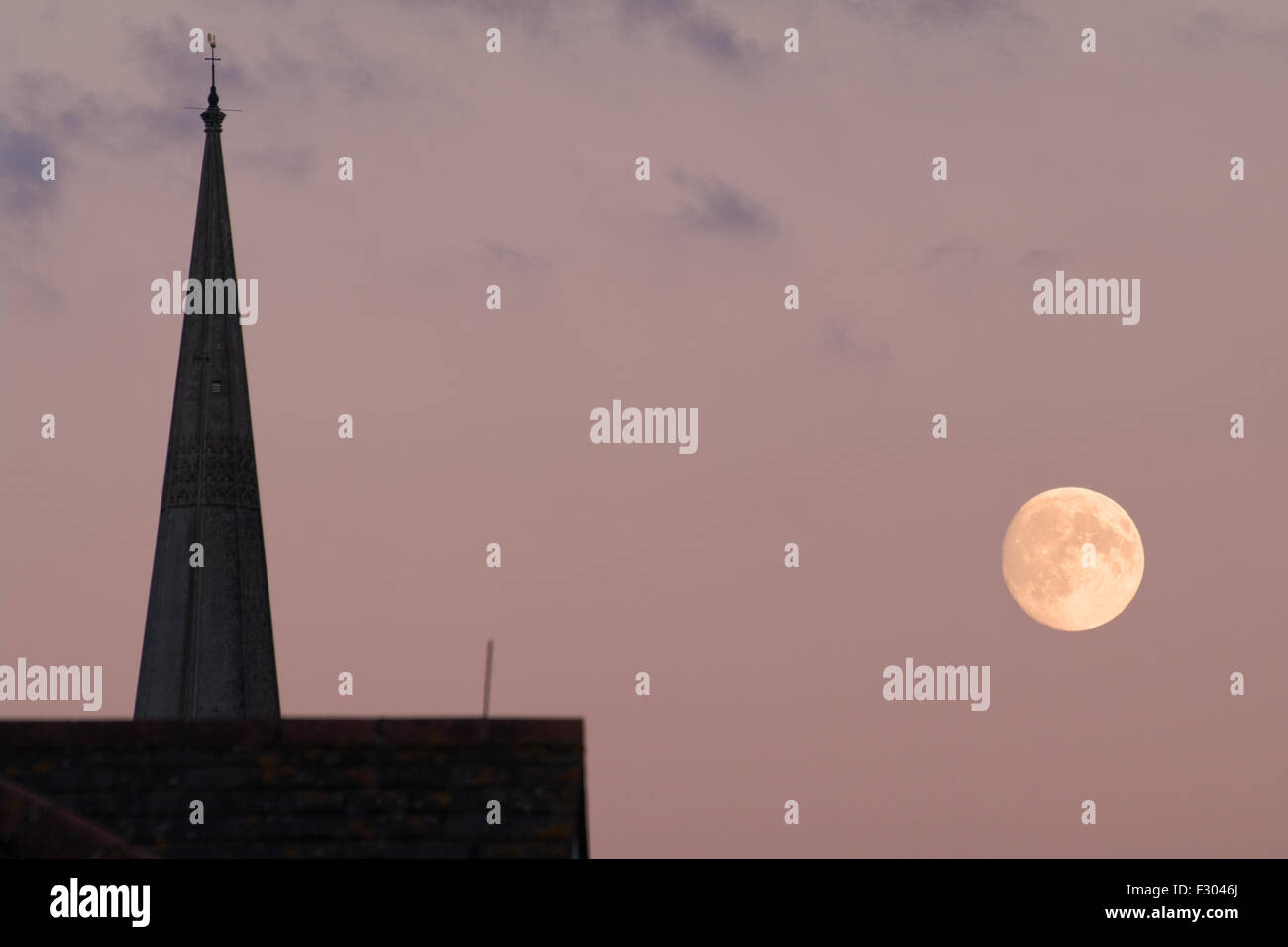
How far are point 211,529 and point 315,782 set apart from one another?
38636mm

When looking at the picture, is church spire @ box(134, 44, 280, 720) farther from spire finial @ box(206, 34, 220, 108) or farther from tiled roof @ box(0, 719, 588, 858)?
tiled roof @ box(0, 719, 588, 858)

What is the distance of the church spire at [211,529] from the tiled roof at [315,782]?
117ft

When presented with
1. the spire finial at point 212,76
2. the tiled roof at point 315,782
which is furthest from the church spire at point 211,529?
the tiled roof at point 315,782

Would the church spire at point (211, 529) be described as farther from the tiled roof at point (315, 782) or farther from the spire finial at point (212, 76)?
the tiled roof at point (315, 782)

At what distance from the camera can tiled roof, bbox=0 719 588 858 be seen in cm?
1670

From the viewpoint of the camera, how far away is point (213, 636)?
177 ft

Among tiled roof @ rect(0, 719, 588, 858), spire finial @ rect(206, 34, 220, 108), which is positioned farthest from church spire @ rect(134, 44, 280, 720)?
tiled roof @ rect(0, 719, 588, 858)

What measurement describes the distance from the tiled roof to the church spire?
3555 centimetres

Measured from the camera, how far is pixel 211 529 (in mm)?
54812

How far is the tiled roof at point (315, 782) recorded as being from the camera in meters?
16.7
